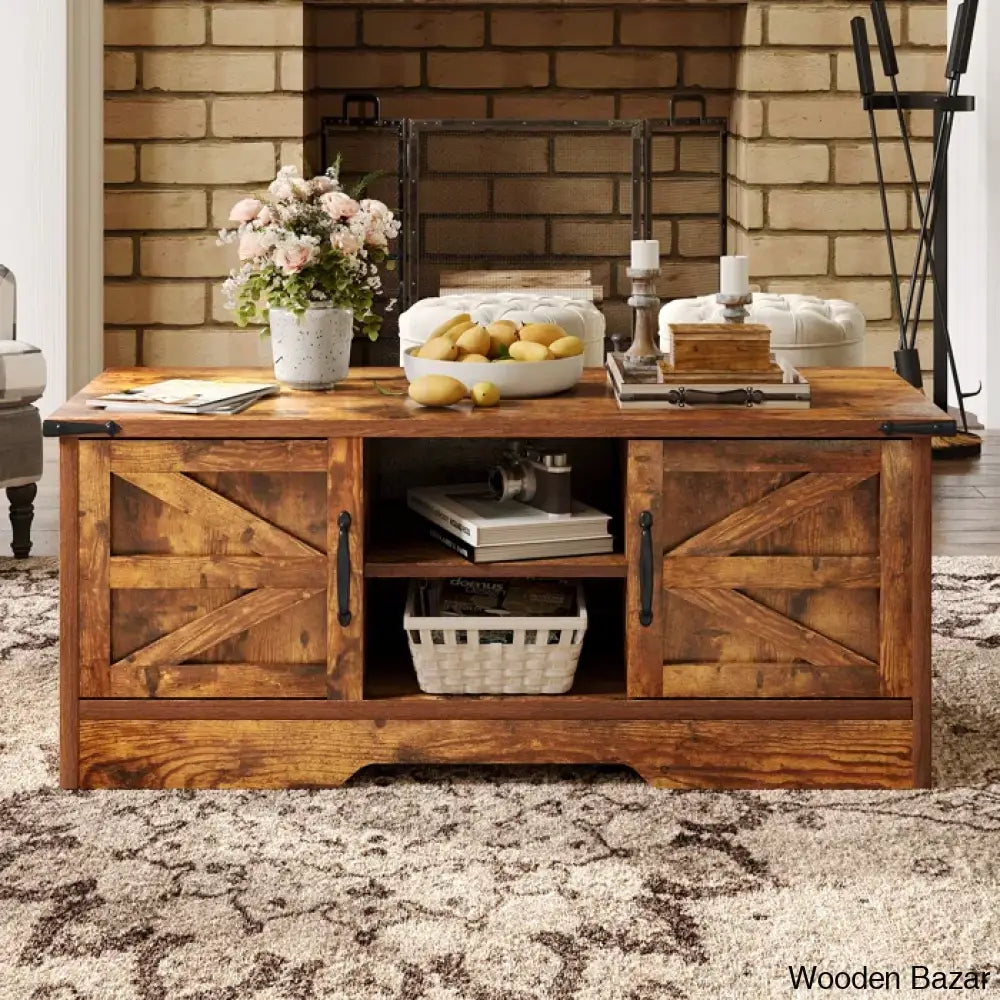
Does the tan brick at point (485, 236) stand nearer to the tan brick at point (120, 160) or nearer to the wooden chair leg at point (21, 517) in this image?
the tan brick at point (120, 160)

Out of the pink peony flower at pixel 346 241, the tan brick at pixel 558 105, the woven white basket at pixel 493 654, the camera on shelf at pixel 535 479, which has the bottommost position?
the woven white basket at pixel 493 654

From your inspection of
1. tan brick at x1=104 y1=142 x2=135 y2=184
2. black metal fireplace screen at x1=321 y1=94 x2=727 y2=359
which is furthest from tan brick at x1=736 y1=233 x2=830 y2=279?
tan brick at x1=104 y1=142 x2=135 y2=184

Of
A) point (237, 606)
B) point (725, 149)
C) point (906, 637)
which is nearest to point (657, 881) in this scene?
point (906, 637)

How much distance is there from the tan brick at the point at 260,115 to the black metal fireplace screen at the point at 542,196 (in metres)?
0.19

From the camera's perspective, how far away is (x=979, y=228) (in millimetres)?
5938

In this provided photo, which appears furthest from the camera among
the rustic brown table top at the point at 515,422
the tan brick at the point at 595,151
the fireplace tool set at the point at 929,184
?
the tan brick at the point at 595,151

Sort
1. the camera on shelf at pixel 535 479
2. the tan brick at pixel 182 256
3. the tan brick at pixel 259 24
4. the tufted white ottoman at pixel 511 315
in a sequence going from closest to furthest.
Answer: the camera on shelf at pixel 535 479 < the tufted white ottoman at pixel 511 315 < the tan brick at pixel 259 24 < the tan brick at pixel 182 256

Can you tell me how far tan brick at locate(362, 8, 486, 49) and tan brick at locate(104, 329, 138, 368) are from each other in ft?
4.14

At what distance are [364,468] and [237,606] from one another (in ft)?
0.94

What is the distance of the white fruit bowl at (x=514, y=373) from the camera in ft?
9.11

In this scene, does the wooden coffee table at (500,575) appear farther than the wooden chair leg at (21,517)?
No

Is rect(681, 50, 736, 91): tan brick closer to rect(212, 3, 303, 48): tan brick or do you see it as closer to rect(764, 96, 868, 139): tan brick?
rect(764, 96, 868, 139): tan brick

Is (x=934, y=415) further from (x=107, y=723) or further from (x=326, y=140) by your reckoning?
(x=326, y=140)

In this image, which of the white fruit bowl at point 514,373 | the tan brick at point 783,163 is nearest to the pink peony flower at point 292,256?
the white fruit bowl at point 514,373
